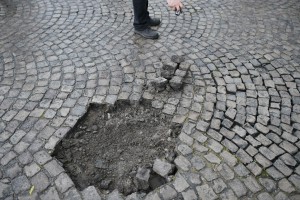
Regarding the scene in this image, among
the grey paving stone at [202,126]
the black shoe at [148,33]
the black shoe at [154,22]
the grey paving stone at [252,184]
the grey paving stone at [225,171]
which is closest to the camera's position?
the grey paving stone at [252,184]

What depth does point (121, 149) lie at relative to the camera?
3.63 meters

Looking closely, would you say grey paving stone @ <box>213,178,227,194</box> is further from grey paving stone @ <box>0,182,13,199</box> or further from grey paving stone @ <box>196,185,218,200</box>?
grey paving stone @ <box>0,182,13,199</box>

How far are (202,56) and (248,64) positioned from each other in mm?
799

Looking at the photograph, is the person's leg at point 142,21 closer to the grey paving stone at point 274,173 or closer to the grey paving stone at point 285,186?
the grey paving stone at point 274,173

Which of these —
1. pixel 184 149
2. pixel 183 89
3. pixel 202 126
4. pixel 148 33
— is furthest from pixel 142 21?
pixel 184 149

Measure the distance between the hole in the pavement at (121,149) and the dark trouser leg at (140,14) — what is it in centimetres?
204

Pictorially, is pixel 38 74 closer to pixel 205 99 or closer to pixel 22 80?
pixel 22 80

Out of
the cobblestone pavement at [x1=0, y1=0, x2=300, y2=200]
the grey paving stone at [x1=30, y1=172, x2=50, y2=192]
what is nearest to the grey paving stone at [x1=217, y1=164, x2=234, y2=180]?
the cobblestone pavement at [x1=0, y1=0, x2=300, y2=200]

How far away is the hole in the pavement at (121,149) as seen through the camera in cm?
329

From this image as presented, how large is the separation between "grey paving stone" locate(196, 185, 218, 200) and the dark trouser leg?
137 inches

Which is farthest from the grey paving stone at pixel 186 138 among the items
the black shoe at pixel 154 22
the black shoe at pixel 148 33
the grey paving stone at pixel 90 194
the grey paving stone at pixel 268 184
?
the black shoe at pixel 154 22

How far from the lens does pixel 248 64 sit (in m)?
4.98

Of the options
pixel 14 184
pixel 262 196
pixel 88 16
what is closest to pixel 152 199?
pixel 262 196

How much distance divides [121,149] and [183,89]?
1.42 metres
